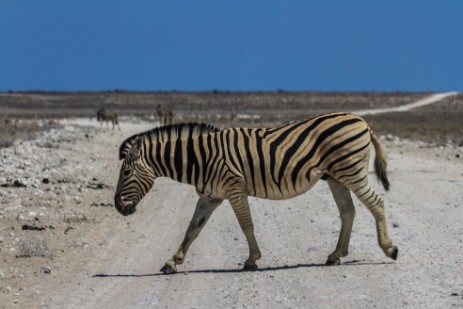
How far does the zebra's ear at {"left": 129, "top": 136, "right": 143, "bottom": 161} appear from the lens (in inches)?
403

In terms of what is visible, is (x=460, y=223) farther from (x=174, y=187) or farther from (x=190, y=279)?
(x=174, y=187)

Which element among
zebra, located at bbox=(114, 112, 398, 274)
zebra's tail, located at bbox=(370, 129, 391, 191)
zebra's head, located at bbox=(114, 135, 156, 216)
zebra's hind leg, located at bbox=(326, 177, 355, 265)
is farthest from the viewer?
zebra's tail, located at bbox=(370, 129, 391, 191)

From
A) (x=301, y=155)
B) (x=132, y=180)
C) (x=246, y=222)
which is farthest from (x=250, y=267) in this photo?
(x=132, y=180)

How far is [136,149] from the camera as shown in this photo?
10281mm

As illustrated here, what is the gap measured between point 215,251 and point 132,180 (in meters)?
1.76

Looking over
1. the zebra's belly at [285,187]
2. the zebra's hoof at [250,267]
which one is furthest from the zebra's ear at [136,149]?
the zebra's hoof at [250,267]

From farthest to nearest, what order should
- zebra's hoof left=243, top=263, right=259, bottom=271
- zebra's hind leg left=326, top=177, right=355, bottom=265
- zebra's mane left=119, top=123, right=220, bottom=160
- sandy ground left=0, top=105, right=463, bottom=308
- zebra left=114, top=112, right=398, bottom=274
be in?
zebra's mane left=119, top=123, right=220, bottom=160 < zebra's hind leg left=326, top=177, right=355, bottom=265 < zebra left=114, top=112, right=398, bottom=274 < zebra's hoof left=243, top=263, right=259, bottom=271 < sandy ground left=0, top=105, right=463, bottom=308

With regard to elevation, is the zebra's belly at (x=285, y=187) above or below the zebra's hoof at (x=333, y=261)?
above

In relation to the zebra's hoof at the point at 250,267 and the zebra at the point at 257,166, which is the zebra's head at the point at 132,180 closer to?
the zebra at the point at 257,166

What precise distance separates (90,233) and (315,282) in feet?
17.2

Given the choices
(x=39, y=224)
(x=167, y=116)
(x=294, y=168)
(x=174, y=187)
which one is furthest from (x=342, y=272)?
(x=167, y=116)

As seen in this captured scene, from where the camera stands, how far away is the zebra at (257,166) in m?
10.0

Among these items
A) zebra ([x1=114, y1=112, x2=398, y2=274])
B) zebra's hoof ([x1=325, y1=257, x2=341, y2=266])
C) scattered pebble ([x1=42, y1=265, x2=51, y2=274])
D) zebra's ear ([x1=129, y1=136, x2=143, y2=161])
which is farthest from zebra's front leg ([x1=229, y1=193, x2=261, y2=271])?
scattered pebble ([x1=42, y1=265, x2=51, y2=274])

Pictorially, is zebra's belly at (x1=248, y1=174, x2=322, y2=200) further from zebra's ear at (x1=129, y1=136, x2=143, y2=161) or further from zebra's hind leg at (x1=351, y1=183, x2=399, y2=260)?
zebra's ear at (x1=129, y1=136, x2=143, y2=161)
